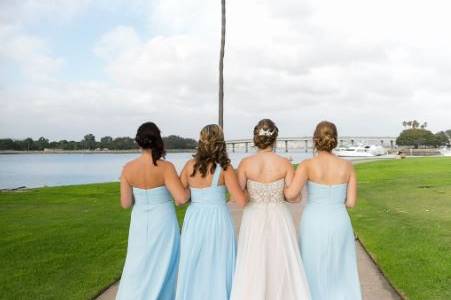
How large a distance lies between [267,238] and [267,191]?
1.52 ft

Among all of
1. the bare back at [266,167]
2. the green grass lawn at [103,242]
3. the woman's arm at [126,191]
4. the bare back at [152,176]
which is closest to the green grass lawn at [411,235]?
the green grass lawn at [103,242]

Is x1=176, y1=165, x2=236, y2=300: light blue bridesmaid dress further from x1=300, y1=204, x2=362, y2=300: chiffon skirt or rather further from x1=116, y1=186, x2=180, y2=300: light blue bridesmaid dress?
x1=300, y1=204, x2=362, y2=300: chiffon skirt

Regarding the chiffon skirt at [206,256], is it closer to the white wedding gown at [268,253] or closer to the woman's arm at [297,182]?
the white wedding gown at [268,253]

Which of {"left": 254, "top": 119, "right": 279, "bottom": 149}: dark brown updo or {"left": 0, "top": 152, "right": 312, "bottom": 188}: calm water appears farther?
{"left": 0, "top": 152, "right": 312, "bottom": 188}: calm water

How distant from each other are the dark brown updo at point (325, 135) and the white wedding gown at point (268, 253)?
53 centimetres

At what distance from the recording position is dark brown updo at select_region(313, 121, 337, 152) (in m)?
4.85

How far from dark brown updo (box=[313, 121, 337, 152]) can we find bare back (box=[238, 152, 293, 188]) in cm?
37

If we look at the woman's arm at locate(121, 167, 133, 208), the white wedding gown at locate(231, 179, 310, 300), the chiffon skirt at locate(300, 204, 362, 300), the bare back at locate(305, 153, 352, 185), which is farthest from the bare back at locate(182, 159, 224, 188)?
the chiffon skirt at locate(300, 204, 362, 300)

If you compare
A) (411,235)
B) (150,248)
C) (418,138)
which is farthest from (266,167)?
(418,138)

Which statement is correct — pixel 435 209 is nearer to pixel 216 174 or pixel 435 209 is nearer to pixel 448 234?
pixel 448 234

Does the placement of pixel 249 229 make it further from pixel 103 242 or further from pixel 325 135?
pixel 103 242

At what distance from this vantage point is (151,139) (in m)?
4.94

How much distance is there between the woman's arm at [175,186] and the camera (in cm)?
499

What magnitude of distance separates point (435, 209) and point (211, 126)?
11.3 metres
